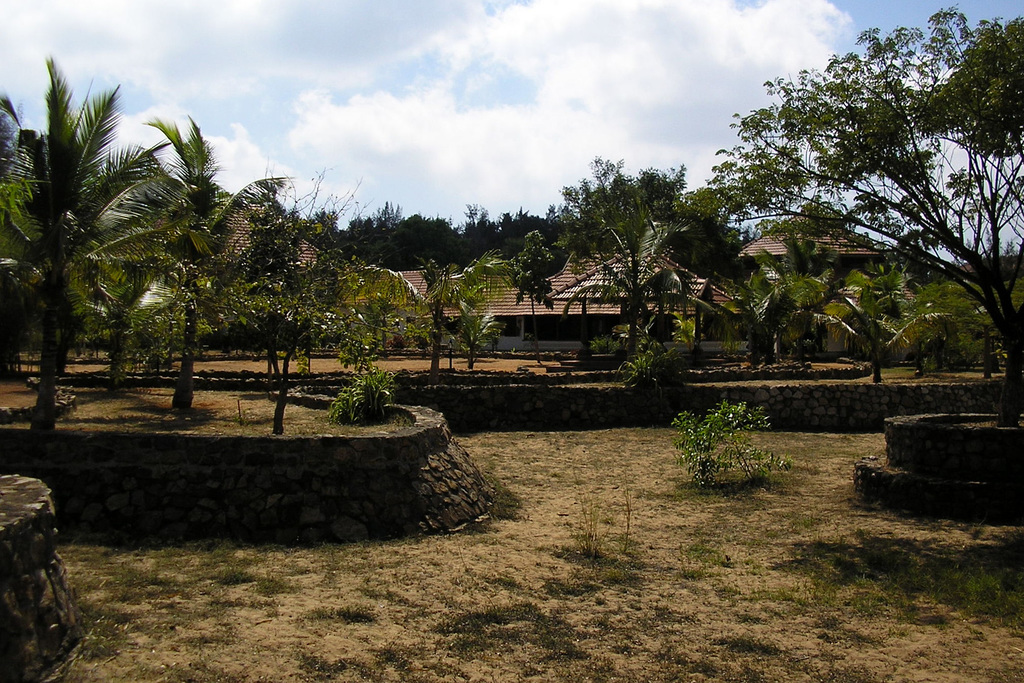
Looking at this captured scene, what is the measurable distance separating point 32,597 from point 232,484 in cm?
386

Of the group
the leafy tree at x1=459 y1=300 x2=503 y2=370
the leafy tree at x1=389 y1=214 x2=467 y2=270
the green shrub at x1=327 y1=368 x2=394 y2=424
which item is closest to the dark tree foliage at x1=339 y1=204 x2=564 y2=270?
the leafy tree at x1=389 y1=214 x2=467 y2=270

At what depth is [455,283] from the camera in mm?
18000

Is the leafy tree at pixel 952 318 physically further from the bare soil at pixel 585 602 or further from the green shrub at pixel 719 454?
the bare soil at pixel 585 602

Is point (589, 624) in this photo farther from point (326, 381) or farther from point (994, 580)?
point (326, 381)

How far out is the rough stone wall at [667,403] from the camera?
16.7m

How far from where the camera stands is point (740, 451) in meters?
11.9

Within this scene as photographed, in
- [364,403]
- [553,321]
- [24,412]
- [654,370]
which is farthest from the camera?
[553,321]

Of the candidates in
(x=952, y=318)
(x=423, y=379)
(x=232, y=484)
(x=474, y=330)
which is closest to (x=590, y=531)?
(x=232, y=484)

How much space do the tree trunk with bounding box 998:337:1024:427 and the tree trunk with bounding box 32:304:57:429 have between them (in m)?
11.7

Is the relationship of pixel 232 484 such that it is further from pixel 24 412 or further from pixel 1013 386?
pixel 1013 386

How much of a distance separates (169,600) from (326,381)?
12.0 meters

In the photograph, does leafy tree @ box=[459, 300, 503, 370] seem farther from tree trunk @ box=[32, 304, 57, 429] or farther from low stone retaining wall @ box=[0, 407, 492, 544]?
low stone retaining wall @ box=[0, 407, 492, 544]

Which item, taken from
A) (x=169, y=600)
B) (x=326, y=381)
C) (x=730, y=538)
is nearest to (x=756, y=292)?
(x=326, y=381)

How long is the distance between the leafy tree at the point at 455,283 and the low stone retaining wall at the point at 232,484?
8894 mm
